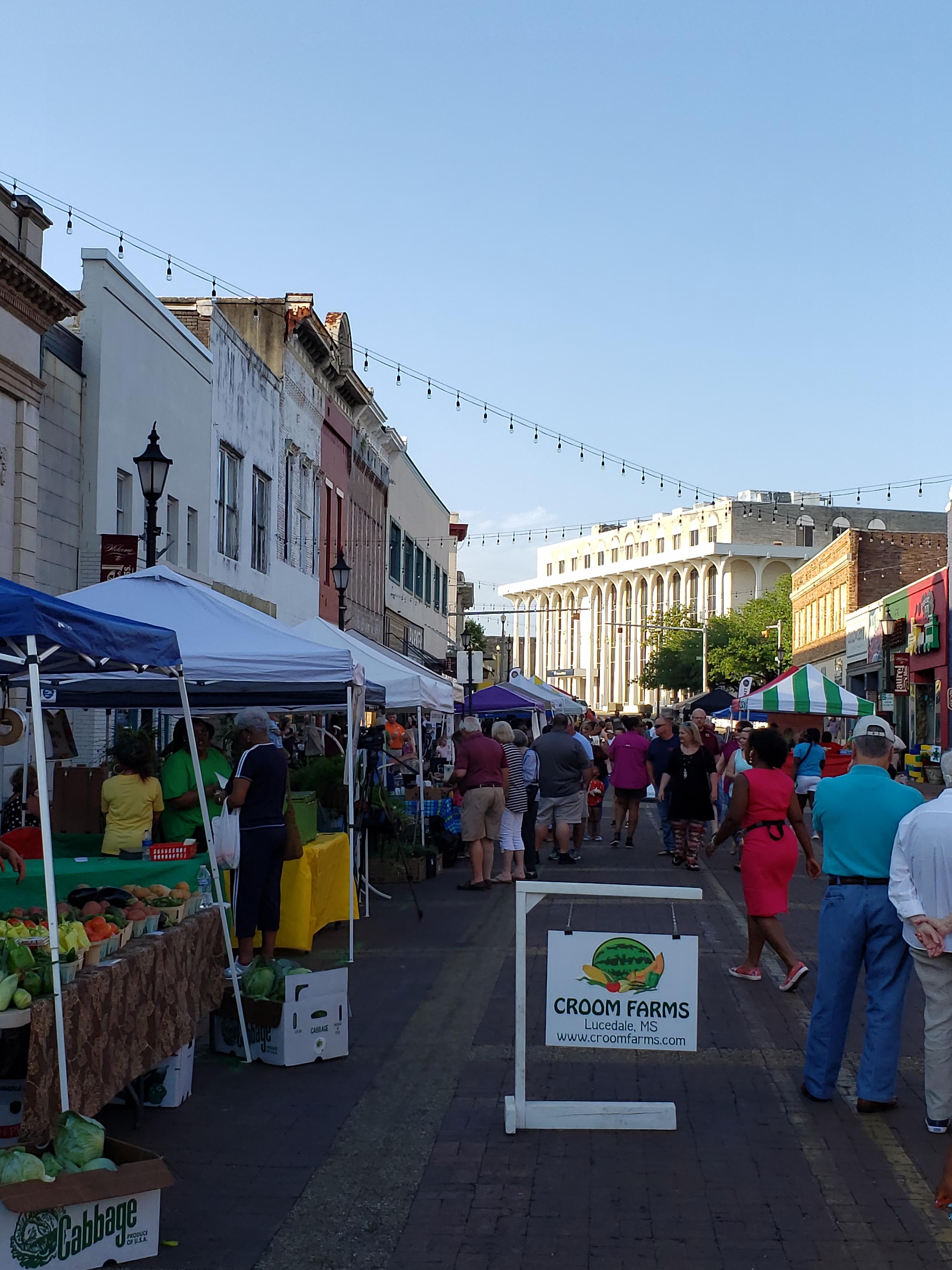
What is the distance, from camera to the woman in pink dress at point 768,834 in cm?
969

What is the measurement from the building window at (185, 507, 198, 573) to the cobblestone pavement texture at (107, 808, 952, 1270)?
1638cm

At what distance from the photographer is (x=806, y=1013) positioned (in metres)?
9.24

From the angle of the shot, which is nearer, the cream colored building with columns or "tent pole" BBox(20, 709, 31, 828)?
"tent pole" BBox(20, 709, 31, 828)

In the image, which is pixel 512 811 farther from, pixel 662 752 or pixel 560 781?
pixel 662 752

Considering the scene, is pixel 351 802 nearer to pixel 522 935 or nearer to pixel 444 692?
pixel 522 935

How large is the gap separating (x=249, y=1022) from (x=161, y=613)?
12.8ft

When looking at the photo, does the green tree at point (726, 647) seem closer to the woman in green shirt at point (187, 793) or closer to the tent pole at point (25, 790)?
the tent pole at point (25, 790)

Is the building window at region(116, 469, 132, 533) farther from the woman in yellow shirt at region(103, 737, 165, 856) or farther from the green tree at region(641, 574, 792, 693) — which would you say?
the green tree at region(641, 574, 792, 693)

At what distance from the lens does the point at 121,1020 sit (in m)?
6.20

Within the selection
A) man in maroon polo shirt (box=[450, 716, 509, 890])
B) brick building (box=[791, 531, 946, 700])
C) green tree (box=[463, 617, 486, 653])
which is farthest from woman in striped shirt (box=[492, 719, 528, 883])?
green tree (box=[463, 617, 486, 653])

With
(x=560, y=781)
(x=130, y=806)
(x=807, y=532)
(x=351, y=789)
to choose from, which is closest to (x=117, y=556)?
(x=560, y=781)

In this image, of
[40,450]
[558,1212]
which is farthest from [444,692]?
[558,1212]

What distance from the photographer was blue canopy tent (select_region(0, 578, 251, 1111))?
→ 5.49 m

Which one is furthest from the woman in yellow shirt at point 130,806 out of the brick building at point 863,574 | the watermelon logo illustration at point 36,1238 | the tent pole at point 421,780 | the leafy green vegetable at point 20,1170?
the brick building at point 863,574
